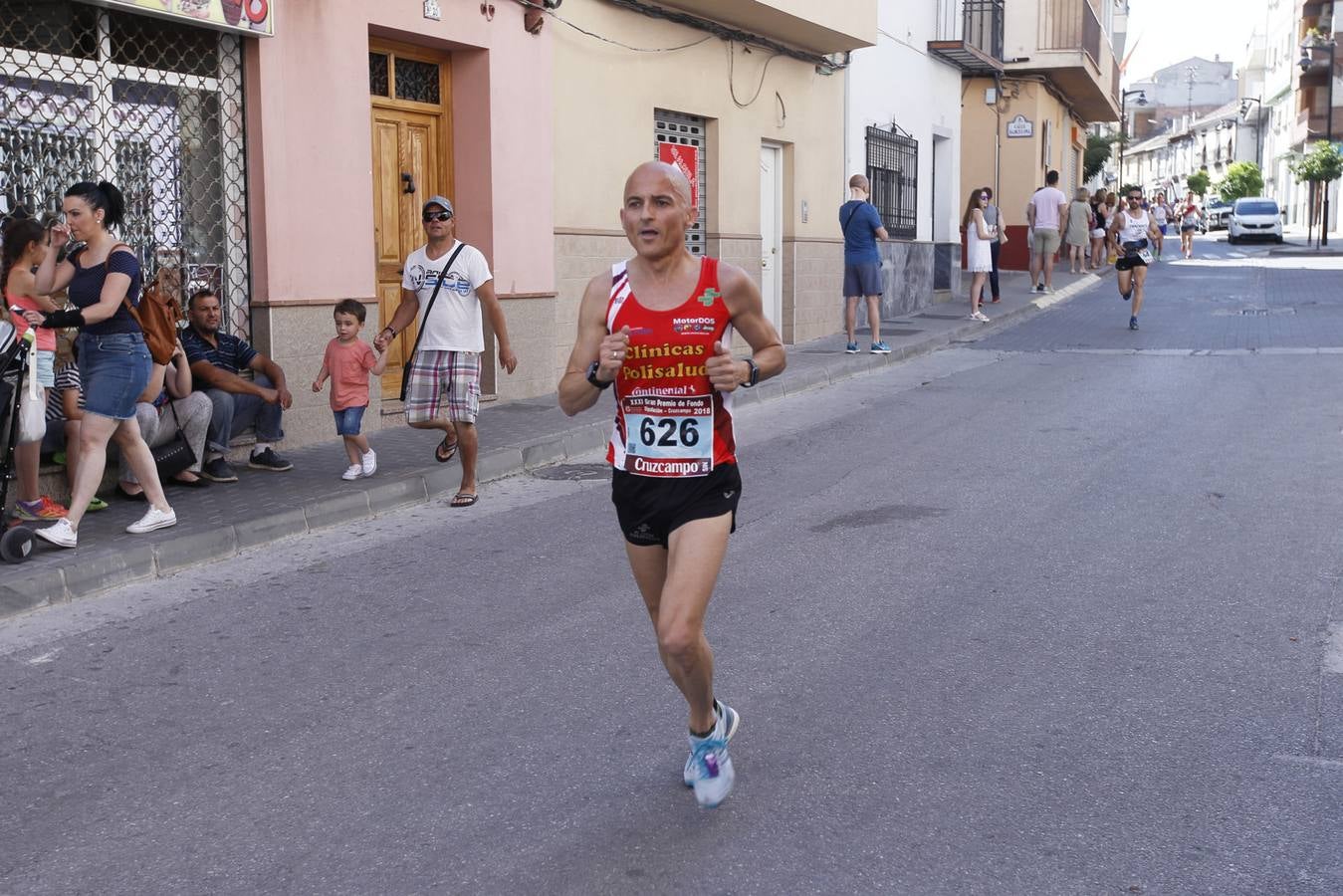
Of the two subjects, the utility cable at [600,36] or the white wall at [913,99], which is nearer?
the utility cable at [600,36]

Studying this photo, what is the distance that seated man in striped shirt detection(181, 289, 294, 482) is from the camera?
351 inches

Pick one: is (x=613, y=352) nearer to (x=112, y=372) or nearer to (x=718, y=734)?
(x=718, y=734)

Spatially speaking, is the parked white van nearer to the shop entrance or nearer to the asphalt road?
the shop entrance

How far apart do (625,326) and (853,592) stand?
267cm

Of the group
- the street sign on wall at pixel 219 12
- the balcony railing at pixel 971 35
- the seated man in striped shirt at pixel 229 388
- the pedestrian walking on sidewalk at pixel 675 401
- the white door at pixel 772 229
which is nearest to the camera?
the pedestrian walking on sidewalk at pixel 675 401

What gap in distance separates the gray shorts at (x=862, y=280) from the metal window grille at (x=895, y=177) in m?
4.81

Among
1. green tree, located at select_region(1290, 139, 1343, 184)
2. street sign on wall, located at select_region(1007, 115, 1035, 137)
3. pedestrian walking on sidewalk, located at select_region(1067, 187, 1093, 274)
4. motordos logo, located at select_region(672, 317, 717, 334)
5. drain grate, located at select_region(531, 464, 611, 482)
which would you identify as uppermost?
green tree, located at select_region(1290, 139, 1343, 184)

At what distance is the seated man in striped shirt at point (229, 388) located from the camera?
8.91 m

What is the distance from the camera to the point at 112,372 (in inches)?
281

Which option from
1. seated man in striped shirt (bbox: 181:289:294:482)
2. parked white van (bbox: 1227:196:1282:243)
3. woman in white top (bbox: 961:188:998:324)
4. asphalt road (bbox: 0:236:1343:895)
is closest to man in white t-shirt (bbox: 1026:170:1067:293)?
woman in white top (bbox: 961:188:998:324)

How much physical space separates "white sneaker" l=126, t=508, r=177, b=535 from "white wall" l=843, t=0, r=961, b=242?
13.1 metres

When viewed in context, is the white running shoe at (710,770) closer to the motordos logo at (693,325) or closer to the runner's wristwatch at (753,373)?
the runner's wristwatch at (753,373)

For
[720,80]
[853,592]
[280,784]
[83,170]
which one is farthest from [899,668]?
[720,80]

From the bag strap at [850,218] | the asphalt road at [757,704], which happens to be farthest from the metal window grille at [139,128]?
the bag strap at [850,218]
